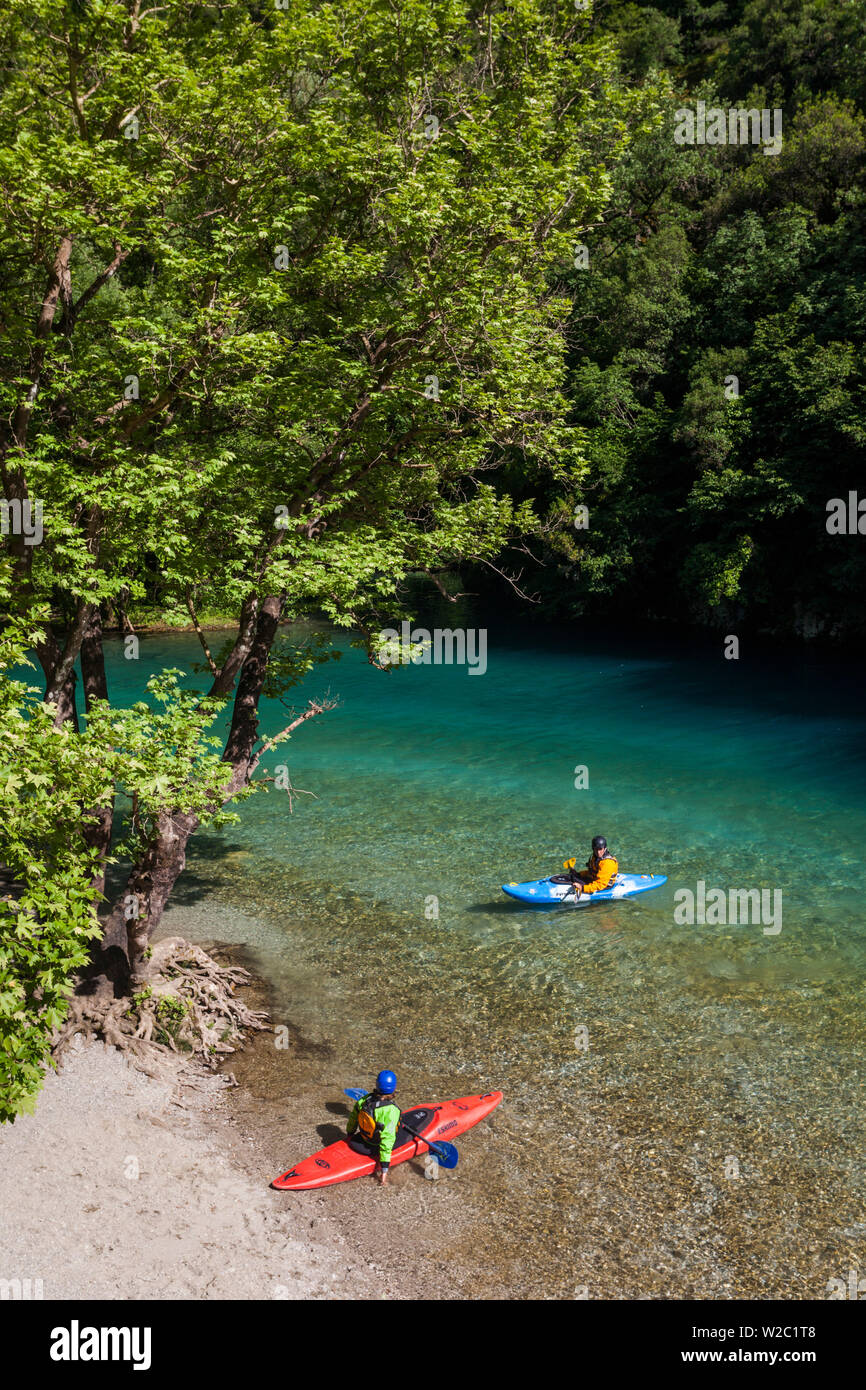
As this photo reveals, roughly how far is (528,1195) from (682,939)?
8226mm

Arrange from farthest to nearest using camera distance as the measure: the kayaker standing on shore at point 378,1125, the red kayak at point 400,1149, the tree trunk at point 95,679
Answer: the tree trunk at point 95,679
the kayaker standing on shore at point 378,1125
the red kayak at point 400,1149

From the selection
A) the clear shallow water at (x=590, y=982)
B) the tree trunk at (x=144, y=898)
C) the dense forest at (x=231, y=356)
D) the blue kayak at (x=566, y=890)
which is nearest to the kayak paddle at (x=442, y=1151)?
the clear shallow water at (x=590, y=982)

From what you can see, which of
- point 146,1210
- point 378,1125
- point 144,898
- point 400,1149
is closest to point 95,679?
point 144,898

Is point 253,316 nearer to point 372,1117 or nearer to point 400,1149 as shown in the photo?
point 372,1117

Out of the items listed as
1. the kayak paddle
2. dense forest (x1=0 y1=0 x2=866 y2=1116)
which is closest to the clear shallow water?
the kayak paddle

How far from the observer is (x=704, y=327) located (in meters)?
52.6

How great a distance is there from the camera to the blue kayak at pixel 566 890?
19.8 meters

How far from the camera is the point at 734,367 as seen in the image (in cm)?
4775

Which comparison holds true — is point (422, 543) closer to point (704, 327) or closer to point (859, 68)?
point (704, 327)

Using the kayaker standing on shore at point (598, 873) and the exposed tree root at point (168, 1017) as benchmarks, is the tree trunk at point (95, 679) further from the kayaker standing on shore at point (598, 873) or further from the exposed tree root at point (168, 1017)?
the kayaker standing on shore at point (598, 873)

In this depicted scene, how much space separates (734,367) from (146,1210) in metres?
47.4

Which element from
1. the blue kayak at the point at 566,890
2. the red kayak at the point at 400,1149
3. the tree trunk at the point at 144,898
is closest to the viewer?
the red kayak at the point at 400,1149

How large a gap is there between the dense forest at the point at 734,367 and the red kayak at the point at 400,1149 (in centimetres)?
3003

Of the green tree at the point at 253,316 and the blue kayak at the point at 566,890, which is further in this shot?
the blue kayak at the point at 566,890
